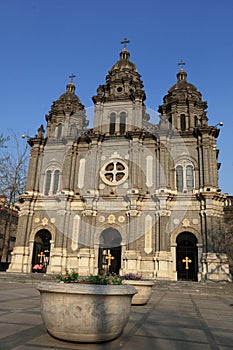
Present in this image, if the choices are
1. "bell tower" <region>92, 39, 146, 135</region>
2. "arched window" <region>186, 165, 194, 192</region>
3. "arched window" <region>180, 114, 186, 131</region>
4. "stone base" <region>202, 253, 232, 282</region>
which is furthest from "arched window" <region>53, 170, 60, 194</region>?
"stone base" <region>202, 253, 232, 282</region>

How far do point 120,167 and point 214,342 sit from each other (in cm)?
2268

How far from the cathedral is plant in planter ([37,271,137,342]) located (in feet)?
61.5

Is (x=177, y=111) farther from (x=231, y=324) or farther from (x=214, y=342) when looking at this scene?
(x=214, y=342)

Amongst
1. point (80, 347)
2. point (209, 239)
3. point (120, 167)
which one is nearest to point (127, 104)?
point (120, 167)

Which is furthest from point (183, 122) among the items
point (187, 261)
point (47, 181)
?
point (47, 181)

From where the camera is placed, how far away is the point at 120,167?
2808 centimetres

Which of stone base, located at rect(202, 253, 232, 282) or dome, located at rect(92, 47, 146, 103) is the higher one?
dome, located at rect(92, 47, 146, 103)

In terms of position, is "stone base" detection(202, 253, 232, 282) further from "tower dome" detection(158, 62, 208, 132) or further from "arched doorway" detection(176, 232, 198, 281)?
"tower dome" detection(158, 62, 208, 132)

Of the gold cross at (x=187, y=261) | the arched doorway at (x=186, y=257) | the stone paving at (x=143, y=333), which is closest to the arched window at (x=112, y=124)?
the arched doorway at (x=186, y=257)

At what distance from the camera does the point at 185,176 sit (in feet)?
87.4

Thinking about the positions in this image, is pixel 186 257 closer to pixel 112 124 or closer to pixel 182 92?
pixel 112 124

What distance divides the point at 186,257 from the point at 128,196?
21.8 ft

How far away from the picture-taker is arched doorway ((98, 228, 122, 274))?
2578 cm

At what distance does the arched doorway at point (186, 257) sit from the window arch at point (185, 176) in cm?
377
